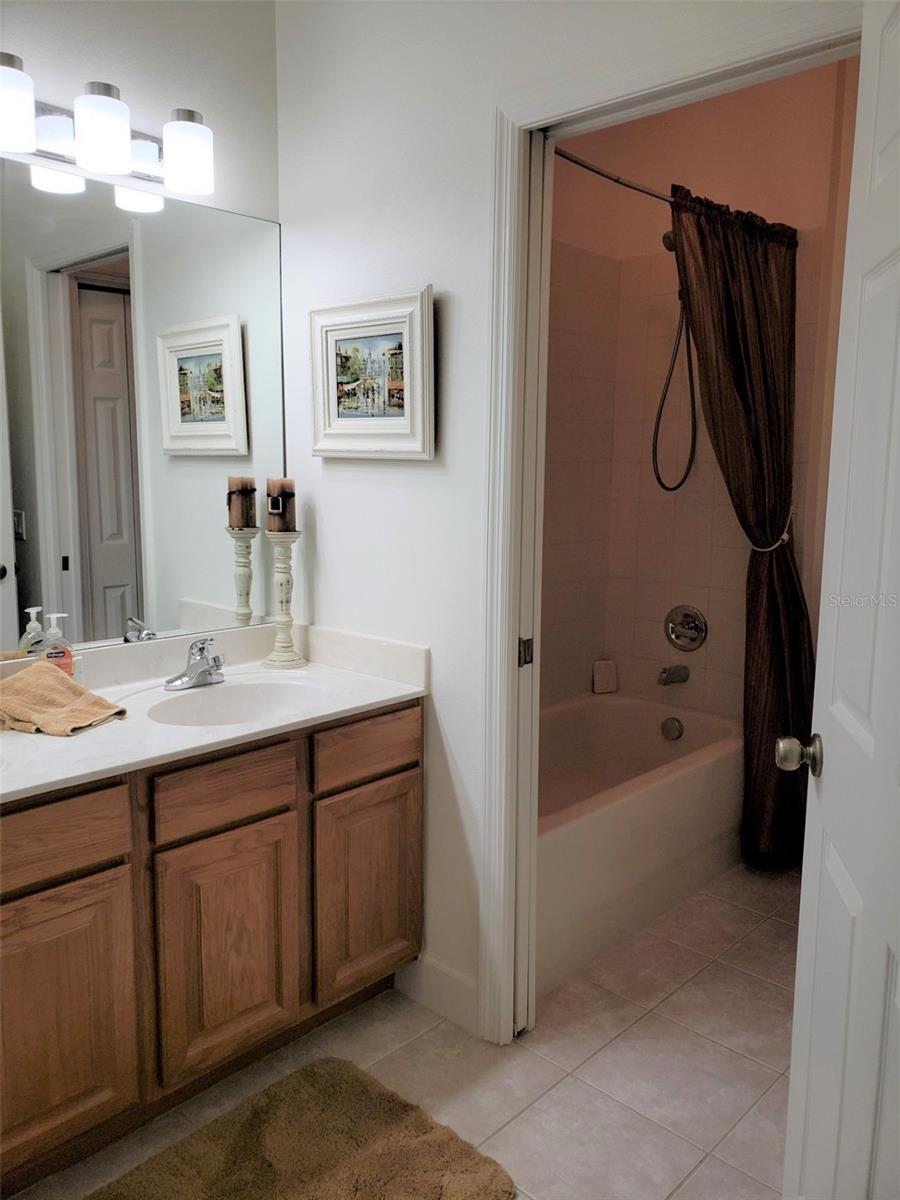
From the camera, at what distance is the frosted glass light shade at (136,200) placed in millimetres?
2223

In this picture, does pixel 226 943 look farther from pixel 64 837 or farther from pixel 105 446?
pixel 105 446

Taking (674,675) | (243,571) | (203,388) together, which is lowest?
(674,675)

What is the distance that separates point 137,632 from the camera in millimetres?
2355

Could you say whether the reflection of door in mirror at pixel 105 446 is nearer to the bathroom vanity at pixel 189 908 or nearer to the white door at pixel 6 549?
the white door at pixel 6 549

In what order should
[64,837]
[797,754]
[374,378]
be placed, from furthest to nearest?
[374,378], [64,837], [797,754]

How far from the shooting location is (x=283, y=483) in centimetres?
248

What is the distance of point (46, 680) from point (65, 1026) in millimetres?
710

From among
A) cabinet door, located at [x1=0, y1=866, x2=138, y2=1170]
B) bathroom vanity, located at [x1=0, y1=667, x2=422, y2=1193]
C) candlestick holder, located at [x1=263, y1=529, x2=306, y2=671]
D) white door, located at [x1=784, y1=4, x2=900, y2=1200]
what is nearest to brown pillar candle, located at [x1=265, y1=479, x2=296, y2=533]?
candlestick holder, located at [x1=263, y1=529, x2=306, y2=671]

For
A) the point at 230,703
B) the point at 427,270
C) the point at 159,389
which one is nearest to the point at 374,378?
the point at 427,270

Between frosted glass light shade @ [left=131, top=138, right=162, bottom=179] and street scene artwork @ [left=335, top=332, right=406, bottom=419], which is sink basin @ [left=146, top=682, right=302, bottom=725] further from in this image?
frosted glass light shade @ [left=131, top=138, right=162, bottom=179]

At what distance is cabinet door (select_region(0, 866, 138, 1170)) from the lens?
1.62m

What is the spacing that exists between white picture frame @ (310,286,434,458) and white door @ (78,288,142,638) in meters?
0.48

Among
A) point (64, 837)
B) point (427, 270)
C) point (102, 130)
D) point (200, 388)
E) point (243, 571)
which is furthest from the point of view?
point (243, 571)

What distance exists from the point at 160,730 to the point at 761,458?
2.07 metres
